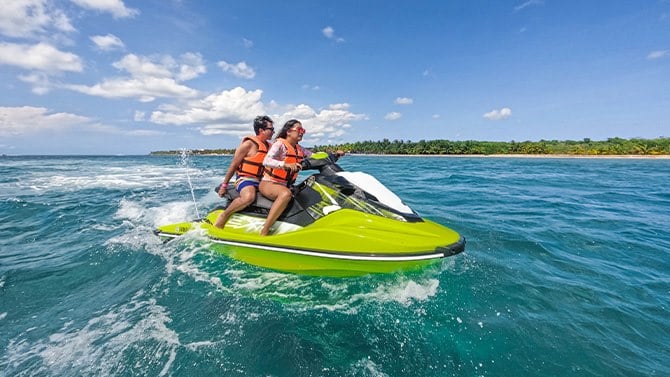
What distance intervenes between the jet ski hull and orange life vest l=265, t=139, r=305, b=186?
0.60 metres

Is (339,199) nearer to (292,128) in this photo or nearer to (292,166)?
(292,166)

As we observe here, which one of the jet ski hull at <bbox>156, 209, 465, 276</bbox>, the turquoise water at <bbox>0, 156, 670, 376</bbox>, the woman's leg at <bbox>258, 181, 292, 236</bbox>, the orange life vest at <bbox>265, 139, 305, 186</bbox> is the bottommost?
the turquoise water at <bbox>0, 156, 670, 376</bbox>

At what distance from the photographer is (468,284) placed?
11.8 feet

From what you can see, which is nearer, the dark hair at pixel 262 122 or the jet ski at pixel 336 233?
the jet ski at pixel 336 233

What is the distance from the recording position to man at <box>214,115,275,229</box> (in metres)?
4.20

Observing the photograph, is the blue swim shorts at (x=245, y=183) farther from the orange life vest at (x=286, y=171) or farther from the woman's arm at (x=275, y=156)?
the woman's arm at (x=275, y=156)

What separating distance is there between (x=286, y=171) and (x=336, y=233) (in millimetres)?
1203

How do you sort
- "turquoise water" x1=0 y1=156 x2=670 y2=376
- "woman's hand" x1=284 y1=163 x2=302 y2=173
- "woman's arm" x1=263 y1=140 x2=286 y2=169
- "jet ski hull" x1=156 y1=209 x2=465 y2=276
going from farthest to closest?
1. "woman's arm" x1=263 y1=140 x2=286 y2=169
2. "woman's hand" x1=284 y1=163 x2=302 y2=173
3. "jet ski hull" x1=156 y1=209 x2=465 y2=276
4. "turquoise water" x1=0 y1=156 x2=670 y2=376

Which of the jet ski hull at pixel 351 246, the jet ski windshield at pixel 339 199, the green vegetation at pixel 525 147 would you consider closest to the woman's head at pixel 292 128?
the jet ski windshield at pixel 339 199

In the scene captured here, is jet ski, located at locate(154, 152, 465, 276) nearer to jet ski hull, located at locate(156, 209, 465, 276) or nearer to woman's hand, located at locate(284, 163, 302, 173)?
jet ski hull, located at locate(156, 209, 465, 276)

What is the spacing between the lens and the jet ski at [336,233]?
9.68 feet

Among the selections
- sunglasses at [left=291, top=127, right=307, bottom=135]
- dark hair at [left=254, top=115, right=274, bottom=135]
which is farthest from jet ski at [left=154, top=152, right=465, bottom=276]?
dark hair at [left=254, top=115, right=274, bottom=135]

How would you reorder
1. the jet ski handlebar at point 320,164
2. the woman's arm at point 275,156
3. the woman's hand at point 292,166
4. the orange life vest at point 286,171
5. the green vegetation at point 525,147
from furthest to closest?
Answer: the green vegetation at point 525,147 < the jet ski handlebar at point 320,164 < the orange life vest at point 286,171 < the woman's arm at point 275,156 < the woman's hand at point 292,166

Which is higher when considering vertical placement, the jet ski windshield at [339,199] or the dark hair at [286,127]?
the dark hair at [286,127]
